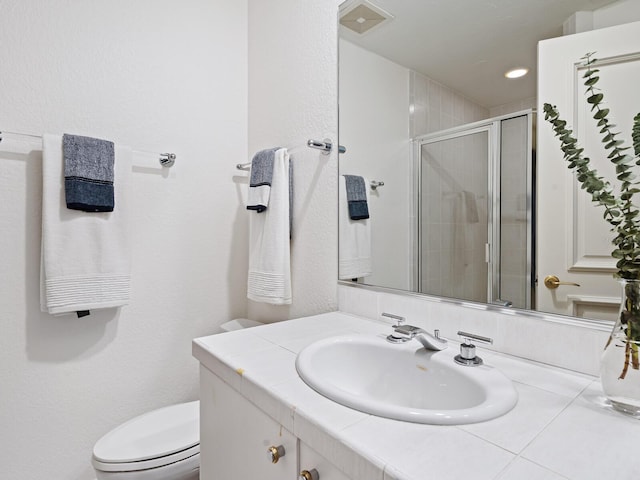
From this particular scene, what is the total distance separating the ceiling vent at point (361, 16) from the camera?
4.01ft

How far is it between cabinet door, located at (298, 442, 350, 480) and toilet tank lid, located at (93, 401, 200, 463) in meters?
0.77

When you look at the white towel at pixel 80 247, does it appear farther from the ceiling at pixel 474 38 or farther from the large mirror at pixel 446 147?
the ceiling at pixel 474 38

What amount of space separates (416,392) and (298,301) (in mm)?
749

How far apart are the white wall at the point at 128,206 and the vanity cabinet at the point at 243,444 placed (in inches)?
28.7

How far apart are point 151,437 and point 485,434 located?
116cm

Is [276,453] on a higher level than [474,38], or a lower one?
lower

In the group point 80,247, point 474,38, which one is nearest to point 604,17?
point 474,38

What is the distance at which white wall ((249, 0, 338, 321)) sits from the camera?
140 centimetres

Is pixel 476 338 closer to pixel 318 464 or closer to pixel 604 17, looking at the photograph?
pixel 318 464

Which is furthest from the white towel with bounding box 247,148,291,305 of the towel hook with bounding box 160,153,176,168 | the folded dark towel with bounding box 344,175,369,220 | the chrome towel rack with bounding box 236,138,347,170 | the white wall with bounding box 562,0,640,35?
the white wall with bounding box 562,0,640,35

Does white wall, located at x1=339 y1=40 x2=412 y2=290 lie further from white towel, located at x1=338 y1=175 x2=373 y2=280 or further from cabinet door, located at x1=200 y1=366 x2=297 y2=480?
cabinet door, located at x1=200 y1=366 x2=297 y2=480

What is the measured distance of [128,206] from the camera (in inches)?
56.2

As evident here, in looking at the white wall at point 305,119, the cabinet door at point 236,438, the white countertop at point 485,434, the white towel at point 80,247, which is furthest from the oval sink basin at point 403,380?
the white towel at point 80,247

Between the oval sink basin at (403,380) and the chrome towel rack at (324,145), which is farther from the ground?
the chrome towel rack at (324,145)
